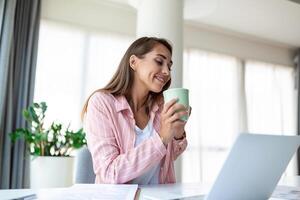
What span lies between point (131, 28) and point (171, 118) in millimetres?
2895

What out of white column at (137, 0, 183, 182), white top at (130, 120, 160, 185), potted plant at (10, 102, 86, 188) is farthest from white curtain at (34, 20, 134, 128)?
white top at (130, 120, 160, 185)

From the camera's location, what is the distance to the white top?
982mm

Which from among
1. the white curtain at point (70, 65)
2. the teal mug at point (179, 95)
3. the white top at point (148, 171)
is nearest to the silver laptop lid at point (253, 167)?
the teal mug at point (179, 95)

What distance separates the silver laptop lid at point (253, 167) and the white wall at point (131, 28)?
294cm

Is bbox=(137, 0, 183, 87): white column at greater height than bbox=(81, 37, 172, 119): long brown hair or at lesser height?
greater

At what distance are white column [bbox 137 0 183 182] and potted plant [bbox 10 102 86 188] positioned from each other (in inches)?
33.8

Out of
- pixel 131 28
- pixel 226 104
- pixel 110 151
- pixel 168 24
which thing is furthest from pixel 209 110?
pixel 110 151

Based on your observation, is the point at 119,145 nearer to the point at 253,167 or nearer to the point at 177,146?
the point at 177,146

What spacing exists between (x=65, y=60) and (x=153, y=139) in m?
2.56

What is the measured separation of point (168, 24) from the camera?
2.42 metres

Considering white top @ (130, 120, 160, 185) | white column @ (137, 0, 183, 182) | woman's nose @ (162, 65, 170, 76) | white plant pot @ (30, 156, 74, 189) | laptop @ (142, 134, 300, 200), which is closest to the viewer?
laptop @ (142, 134, 300, 200)

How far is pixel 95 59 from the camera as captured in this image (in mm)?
3320

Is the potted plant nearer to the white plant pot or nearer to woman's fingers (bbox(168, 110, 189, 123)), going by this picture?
the white plant pot

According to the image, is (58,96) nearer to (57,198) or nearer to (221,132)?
(221,132)
